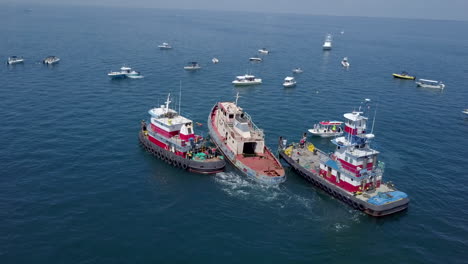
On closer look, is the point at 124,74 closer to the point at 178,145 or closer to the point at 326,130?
the point at 178,145

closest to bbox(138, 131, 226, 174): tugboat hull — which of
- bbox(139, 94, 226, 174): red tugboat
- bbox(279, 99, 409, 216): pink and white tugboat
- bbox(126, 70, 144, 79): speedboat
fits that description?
bbox(139, 94, 226, 174): red tugboat

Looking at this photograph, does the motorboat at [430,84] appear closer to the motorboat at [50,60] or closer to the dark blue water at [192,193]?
the dark blue water at [192,193]

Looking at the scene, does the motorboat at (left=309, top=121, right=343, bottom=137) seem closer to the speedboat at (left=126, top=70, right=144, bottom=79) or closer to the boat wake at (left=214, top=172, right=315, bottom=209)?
the boat wake at (left=214, top=172, right=315, bottom=209)

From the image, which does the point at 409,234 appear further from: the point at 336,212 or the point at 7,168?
the point at 7,168

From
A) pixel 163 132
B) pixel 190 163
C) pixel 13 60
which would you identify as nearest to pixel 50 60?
pixel 13 60

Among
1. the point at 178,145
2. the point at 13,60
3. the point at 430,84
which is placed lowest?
the point at 178,145
